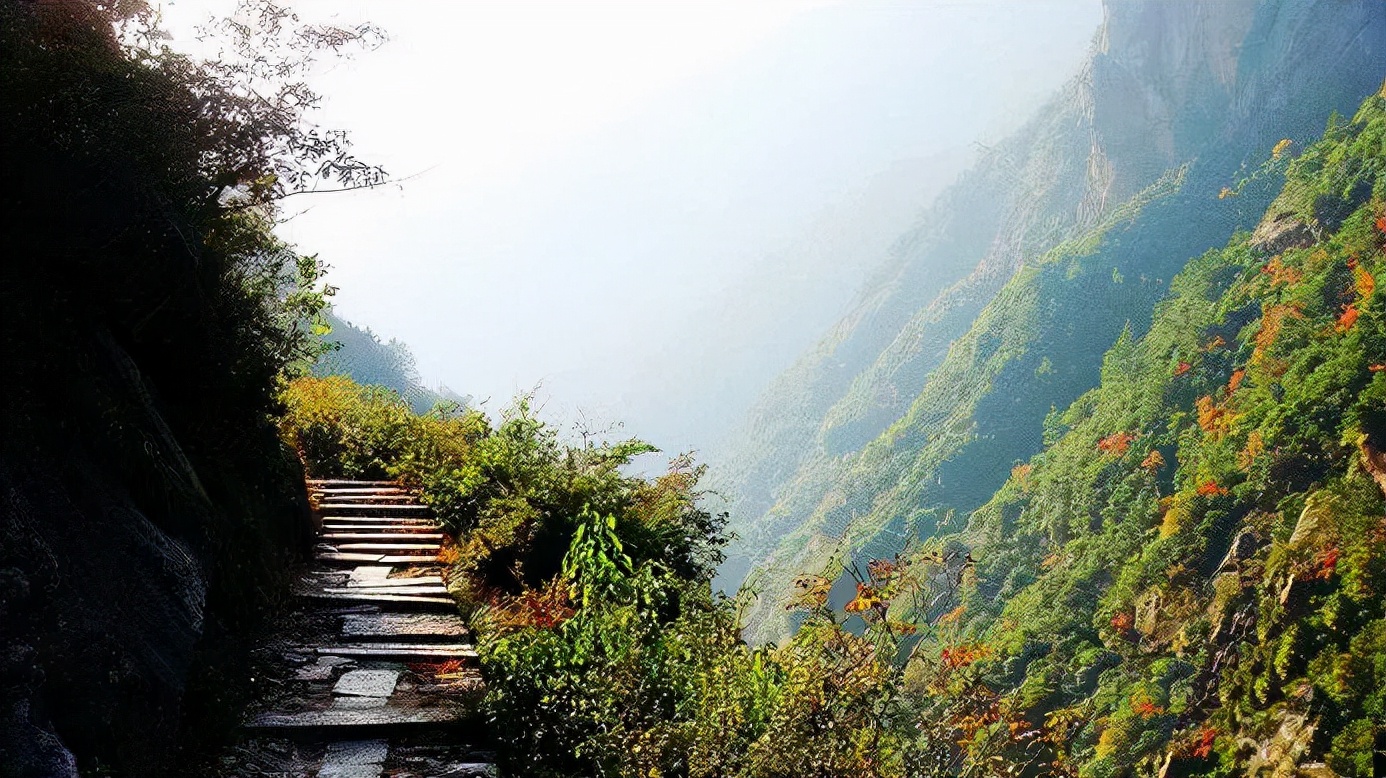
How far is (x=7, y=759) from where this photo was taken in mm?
1816

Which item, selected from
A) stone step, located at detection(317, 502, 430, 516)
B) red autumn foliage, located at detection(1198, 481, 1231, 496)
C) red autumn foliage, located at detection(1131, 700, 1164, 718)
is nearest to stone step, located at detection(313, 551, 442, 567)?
stone step, located at detection(317, 502, 430, 516)

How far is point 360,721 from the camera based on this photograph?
3342mm

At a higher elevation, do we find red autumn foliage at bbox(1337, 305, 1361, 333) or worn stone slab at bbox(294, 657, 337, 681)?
red autumn foliage at bbox(1337, 305, 1361, 333)

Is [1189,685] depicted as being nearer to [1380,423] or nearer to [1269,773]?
[1269,773]

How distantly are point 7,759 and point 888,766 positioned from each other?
2994mm

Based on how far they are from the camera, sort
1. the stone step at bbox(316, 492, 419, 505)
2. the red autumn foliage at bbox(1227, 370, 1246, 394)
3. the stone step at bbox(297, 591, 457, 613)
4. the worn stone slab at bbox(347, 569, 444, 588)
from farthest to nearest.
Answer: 1. the red autumn foliage at bbox(1227, 370, 1246, 394)
2. the stone step at bbox(316, 492, 419, 505)
3. the worn stone slab at bbox(347, 569, 444, 588)
4. the stone step at bbox(297, 591, 457, 613)

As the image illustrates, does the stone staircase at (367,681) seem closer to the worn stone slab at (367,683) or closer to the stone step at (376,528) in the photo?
the worn stone slab at (367,683)

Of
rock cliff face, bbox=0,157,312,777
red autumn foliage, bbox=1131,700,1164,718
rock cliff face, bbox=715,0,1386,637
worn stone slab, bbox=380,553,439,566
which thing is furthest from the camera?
rock cliff face, bbox=715,0,1386,637

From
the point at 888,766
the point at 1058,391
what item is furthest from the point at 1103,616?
the point at 888,766

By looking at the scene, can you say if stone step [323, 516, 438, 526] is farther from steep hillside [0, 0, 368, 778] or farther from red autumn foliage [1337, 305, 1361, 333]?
red autumn foliage [1337, 305, 1361, 333]

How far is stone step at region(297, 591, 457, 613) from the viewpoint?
15.4 ft

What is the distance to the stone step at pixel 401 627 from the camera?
430cm

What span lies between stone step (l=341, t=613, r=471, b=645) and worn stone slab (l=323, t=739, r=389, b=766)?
3.44ft

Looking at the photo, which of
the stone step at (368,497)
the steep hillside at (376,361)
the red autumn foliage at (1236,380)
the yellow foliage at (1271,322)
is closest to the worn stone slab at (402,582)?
the stone step at (368,497)
